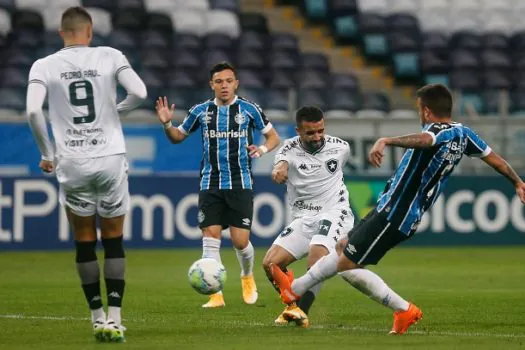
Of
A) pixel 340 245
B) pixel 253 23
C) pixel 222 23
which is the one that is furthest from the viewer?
pixel 253 23

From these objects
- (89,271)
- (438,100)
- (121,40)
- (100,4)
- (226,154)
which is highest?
Answer: (100,4)

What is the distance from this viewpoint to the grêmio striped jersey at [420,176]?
840 centimetres

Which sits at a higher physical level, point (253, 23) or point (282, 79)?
point (253, 23)

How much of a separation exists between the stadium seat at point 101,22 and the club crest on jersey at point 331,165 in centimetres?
1259

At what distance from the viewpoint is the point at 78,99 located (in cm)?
821

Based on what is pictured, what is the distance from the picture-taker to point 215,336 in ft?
28.1

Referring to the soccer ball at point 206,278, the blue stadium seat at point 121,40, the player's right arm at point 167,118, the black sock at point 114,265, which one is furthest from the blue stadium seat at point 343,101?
the black sock at point 114,265

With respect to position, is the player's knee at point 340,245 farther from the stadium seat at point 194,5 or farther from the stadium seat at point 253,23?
the stadium seat at point 194,5

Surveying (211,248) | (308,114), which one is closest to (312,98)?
(211,248)

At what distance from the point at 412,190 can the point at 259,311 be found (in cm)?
253

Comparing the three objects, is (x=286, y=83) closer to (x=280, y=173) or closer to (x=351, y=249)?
(x=280, y=173)

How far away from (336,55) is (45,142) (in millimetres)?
17076

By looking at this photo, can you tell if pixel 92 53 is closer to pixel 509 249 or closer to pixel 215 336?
pixel 215 336

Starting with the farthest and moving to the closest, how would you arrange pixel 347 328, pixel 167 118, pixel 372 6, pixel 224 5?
pixel 372 6
pixel 224 5
pixel 167 118
pixel 347 328
